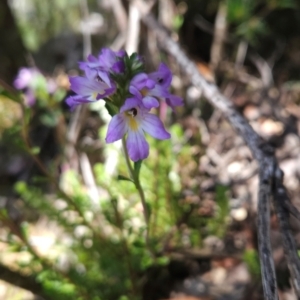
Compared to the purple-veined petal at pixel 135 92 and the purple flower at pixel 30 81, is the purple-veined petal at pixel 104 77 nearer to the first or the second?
the purple-veined petal at pixel 135 92

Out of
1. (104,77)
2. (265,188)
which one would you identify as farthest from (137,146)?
(265,188)

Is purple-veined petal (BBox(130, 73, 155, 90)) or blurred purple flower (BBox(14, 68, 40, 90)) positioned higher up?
blurred purple flower (BBox(14, 68, 40, 90))

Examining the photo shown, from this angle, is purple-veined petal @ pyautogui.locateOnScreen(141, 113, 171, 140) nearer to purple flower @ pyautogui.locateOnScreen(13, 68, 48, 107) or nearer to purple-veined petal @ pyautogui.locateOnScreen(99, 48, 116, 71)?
purple-veined petal @ pyautogui.locateOnScreen(99, 48, 116, 71)

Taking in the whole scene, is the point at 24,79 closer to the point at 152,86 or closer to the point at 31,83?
the point at 31,83

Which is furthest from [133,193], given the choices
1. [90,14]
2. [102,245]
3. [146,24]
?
[90,14]

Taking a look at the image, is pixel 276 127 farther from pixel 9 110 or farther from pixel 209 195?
pixel 9 110

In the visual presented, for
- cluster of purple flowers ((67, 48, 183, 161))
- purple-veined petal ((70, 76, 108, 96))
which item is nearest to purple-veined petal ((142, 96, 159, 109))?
cluster of purple flowers ((67, 48, 183, 161))

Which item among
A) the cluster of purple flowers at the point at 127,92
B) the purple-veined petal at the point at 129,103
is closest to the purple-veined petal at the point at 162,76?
the cluster of purple flowers at the point at 127,92
